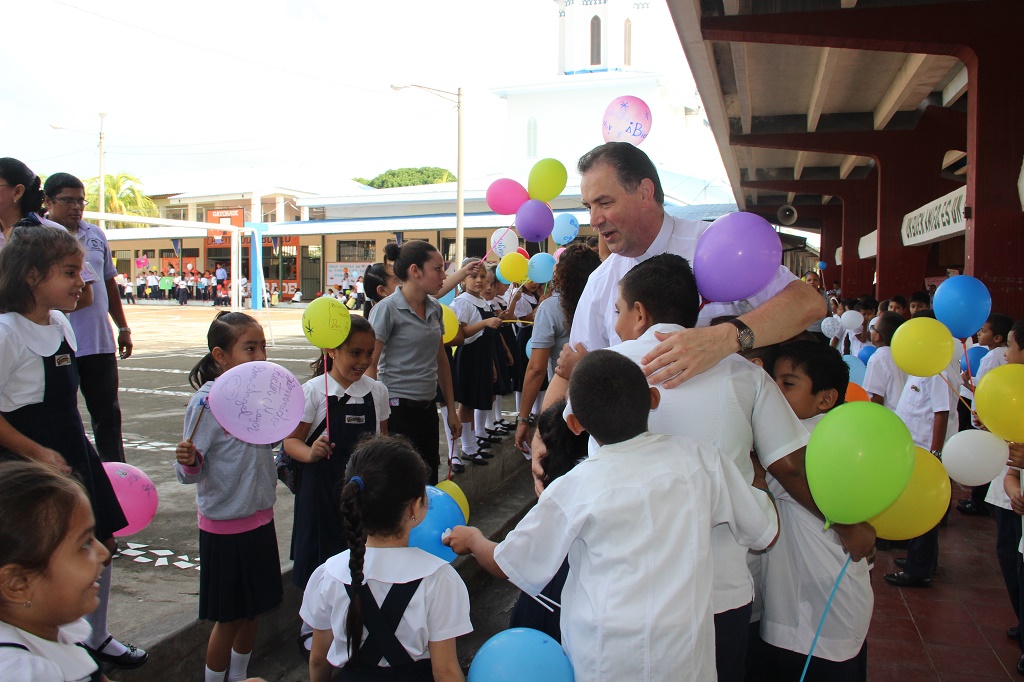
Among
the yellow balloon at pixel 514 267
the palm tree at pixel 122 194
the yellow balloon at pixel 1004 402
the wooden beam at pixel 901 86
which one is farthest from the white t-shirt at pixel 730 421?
the palm tree at pixel 122 194

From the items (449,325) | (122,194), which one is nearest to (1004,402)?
(449,325)

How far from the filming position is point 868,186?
1484 cm

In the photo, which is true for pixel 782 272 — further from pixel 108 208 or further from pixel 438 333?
pixel 108 208

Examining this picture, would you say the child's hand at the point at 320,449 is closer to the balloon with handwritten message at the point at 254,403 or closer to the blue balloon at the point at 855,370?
the balloon with handwritten message at the point at 254,403

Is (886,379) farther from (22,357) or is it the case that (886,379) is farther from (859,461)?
(22,357)

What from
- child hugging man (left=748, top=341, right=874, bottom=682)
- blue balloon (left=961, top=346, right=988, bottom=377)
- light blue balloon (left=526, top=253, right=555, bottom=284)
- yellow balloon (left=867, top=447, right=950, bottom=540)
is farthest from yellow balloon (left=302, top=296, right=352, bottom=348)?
blue balloon (left=961, top=346, right=988, bottom=377)

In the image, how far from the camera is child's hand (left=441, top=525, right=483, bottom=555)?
1.93 metres

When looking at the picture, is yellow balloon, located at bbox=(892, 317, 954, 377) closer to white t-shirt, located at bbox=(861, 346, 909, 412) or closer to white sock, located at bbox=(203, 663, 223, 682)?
white t-shirt, located at bbox=(861, 346, 909, 412)

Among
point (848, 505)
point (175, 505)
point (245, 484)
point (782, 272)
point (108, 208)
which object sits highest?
point (108, 208)

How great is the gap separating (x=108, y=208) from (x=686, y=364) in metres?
45.8

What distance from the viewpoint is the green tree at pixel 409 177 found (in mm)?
67875

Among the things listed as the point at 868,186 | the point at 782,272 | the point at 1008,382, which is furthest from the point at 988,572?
the point at 868,186

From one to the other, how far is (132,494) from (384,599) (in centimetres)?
161

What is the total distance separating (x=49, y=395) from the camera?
2521 mm
